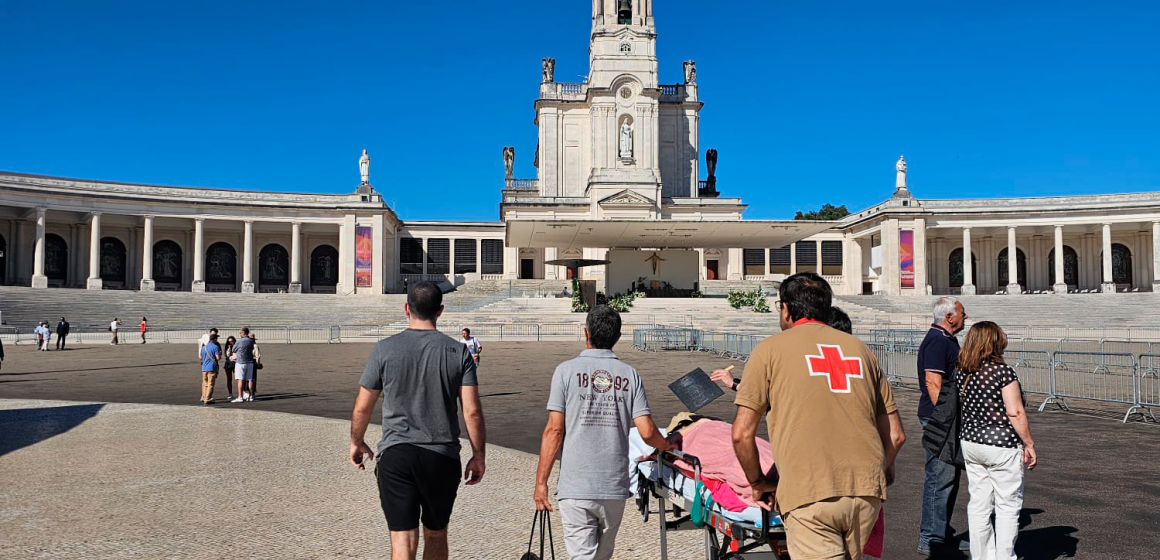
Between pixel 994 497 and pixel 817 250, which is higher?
pixel 817 250

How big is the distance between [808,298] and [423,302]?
208 centimetres

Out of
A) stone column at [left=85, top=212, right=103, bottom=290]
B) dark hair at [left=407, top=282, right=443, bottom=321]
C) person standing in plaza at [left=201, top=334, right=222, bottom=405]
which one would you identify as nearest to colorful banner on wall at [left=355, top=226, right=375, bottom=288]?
stone column at [left=85, top=212, right=103, bottom=290]

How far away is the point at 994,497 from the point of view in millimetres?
5109

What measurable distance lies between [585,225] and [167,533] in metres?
34.6

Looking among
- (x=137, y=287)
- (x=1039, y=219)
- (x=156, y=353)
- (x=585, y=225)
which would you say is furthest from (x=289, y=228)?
(x=1039, y=219)

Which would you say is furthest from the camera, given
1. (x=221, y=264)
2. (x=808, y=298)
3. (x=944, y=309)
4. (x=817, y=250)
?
(x=817, y=250)

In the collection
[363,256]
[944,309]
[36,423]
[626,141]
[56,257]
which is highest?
[626,141]

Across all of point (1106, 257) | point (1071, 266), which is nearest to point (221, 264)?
point (1106, 257)

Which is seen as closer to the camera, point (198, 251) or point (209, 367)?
point (209, 367)

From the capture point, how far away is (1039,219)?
5825cm

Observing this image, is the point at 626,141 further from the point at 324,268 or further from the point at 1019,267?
the point at 1019,267

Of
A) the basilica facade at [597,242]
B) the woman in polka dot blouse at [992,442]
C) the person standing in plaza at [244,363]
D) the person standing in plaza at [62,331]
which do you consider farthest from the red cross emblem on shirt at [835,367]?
the basilica facade at [597,242]

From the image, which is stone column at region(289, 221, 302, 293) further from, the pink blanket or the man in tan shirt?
the man in tan shirt

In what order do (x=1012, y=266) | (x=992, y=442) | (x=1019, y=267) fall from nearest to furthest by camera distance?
(x=992, y=442), (x=1012, y=266), (x=1019, y=267)
